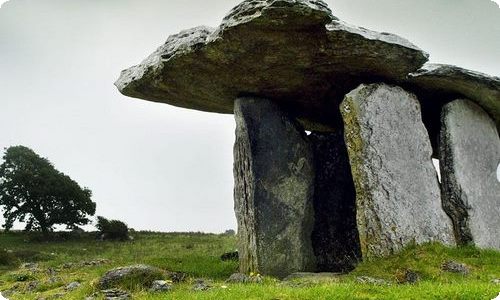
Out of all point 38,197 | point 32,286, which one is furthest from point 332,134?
Answer: point 38,197

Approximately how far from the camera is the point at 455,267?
11.6 m

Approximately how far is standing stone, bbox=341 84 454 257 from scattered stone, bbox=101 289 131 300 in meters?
5.87

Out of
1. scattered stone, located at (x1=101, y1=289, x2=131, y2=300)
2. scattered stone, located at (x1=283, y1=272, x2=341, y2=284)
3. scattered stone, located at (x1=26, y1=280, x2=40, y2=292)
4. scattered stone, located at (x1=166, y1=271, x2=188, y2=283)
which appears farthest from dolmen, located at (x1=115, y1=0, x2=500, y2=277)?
scattered stone, located at (x1=26, y1=280, x2=40, y2=292)

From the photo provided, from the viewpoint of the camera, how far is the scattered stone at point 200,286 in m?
11.1

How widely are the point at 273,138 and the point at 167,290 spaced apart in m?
6.44

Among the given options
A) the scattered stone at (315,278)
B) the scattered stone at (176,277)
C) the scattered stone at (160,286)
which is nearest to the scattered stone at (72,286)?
the scattered stone at (176,277)

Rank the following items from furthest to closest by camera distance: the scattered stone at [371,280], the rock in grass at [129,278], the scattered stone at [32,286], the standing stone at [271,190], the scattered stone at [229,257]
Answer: the scattered stone at [229,257] < the standing stone at [271,190] < the scattered stone at [32,286] < the rock in grass at [129,278] < the scattered stone at [371,280]

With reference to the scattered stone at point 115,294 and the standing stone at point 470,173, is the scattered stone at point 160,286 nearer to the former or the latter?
the scattered stone at point 115,294

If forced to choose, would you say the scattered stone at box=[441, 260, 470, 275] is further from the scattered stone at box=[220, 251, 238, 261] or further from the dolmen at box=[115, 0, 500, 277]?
the scattered stone at box=[220, 251, 238, 261]

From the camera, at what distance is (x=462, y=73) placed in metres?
14.7

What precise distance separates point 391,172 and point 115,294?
735 centimetres

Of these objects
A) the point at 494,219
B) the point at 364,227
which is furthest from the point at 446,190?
the point at 364,227

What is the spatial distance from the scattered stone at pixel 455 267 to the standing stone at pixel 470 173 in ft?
9.10

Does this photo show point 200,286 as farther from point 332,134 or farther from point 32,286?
point 332,134
